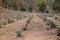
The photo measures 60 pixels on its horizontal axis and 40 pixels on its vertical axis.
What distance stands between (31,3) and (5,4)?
19193 millimetres

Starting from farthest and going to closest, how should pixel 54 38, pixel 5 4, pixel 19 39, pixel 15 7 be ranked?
pixel 15 7, pixel 5 4, pixel 19 39, pixel 54 38

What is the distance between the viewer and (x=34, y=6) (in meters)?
75.9

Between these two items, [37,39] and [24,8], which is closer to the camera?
[37,39]

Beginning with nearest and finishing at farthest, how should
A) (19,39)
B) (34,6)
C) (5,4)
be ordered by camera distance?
(19,39) < (5,4) < (34,6)

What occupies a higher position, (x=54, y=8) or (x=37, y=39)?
(x=37, y=39)

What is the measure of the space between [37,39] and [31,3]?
65909mm

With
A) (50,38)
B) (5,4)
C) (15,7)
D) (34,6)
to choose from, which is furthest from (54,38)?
(34,6)

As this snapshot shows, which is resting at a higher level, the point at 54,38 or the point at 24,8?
the point at 54,38

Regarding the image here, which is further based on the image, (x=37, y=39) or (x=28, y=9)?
(x=28, y=9)

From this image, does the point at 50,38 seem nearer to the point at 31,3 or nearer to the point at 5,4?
the point at 5,4

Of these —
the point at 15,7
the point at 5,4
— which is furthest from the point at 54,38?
the point at 15,7

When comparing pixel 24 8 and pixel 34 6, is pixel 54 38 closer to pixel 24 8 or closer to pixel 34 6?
pixel 24 8

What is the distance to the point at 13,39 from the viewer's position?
1314 cm

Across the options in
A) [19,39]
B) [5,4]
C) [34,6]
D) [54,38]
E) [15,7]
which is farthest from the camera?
[34,6]
